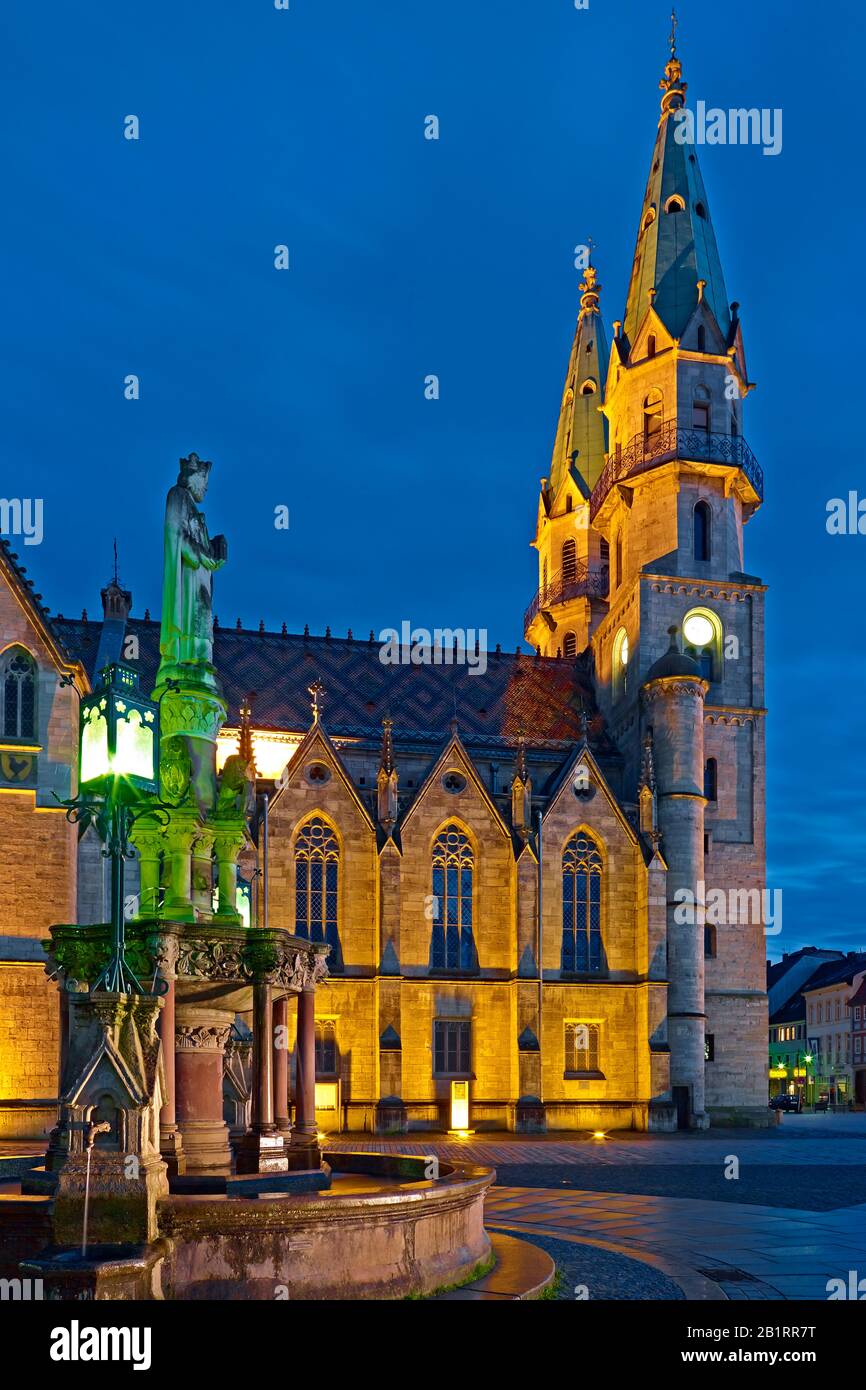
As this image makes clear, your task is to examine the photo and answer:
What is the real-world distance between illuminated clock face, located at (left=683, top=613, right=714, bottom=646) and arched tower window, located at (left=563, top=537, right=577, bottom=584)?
16663 millimetres

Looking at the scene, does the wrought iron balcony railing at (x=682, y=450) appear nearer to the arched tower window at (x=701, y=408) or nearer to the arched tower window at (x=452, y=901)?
the arched tower window at (x=701, y=408)

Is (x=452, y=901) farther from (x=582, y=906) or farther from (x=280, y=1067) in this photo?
(x=280, y=1067)

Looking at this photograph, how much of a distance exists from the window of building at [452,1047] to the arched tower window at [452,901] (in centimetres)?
185

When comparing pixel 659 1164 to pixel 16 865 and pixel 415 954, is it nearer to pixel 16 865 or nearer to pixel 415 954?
pixel 415 954

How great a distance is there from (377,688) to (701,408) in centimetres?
1694

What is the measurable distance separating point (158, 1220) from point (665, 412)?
4688 cm

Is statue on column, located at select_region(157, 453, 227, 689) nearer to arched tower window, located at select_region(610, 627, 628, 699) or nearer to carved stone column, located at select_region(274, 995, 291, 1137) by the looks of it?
carved stone column, located at select_region(274, 995, 291, 1137)

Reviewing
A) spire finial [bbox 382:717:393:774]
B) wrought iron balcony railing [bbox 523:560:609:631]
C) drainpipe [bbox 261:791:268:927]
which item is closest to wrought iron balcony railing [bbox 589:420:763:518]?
wrought iron balcony railing [bbox 523:560:609:631]

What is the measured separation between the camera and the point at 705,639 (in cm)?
5169

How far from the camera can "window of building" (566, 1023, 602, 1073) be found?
4550 centimetres

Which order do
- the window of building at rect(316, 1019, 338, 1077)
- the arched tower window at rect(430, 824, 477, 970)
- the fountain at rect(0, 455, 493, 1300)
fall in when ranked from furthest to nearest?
1. the arched tower window at rect(430, 824, 477, 970)
2. the window of building at rect(316, 1019, 338, 1077)
3. the fountain at rect(0, 455, 493, 1300)

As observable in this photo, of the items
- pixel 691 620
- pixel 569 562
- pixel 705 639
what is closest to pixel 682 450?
pixel 691 620

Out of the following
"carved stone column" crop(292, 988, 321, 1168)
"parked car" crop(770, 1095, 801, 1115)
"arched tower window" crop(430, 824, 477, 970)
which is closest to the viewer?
"carved stone column" crop(292, 988, 321, 1168)

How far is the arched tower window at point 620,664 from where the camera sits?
52.8 metres
